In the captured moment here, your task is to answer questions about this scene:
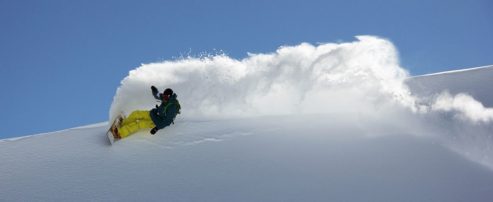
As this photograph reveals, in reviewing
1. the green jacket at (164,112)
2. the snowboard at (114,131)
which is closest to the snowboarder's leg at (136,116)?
the snowboard at (114,131)

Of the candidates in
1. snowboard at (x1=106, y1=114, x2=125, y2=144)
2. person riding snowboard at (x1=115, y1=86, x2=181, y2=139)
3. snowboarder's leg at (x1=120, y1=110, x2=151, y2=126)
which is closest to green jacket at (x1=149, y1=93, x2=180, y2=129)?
person riding snowboard at (x1=115, y1=86, x2=181, y2=139)

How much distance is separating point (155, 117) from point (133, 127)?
21.0 inches

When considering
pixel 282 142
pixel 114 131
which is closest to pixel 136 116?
pixel 114 131

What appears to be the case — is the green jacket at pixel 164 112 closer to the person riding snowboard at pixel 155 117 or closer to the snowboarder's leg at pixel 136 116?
the person riding snowboard at pixel 155 117

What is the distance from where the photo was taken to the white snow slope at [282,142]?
8148 mm

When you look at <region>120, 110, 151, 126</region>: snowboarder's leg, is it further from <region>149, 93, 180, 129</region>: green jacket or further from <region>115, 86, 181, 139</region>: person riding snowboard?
<region>149, 93, 180, 129</region>: green jacket

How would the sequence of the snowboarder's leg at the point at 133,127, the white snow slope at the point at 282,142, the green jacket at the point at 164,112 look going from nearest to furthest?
the white snow slope at the point at 282,142 < the snowboarder's leg at the point at 133,127 < the green jacket at the point at 164,112

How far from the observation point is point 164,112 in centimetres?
1092

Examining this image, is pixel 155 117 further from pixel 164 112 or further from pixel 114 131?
pixel 114 131

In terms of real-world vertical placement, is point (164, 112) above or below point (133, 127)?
above

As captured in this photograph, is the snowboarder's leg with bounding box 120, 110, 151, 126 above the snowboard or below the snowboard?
above

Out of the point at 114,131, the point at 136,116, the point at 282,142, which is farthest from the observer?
the point at 136,116

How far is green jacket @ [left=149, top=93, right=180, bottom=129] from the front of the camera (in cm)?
1092

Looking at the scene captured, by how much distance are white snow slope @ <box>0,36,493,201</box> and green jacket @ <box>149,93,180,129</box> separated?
303mm
